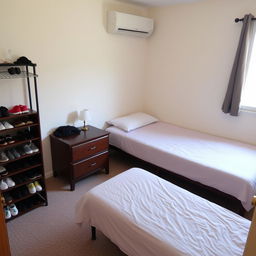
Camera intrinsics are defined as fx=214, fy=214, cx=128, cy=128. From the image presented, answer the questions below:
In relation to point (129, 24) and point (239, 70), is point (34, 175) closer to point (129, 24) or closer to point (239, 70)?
point (129, 24)

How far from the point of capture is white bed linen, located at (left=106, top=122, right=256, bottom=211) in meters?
2.15

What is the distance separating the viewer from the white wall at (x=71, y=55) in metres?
2.24

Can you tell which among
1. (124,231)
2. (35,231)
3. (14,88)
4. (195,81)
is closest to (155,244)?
(124,231)

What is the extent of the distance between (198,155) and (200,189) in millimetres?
496

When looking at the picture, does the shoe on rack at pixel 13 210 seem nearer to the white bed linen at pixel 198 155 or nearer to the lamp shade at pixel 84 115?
the lamp shade at pixel 84 115

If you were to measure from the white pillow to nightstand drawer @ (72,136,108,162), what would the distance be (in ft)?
1.63

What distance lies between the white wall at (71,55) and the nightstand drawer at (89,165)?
1.64 ft

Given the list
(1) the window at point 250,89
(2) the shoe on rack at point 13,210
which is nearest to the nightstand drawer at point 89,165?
(2) the shoe on rack at point 13,210

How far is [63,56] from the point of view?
263cm

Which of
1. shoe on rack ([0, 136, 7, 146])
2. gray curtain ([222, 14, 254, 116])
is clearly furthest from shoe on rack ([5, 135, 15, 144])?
gray curtain ([222, 14, 254, 116])

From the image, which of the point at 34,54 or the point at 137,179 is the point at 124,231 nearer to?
the point at 137,179

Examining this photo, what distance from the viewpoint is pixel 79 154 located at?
8.42ft

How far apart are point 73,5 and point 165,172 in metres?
2.35

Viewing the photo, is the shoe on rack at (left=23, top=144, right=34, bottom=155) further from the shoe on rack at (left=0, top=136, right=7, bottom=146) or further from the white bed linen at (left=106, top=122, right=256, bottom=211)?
the white bed linen at (left=106, top=122, right=256, bottom=211)
